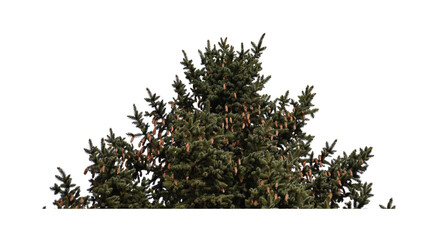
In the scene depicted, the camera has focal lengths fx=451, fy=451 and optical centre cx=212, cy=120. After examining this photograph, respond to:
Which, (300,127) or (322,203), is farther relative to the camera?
(300,127)

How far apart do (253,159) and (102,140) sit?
8.05ft

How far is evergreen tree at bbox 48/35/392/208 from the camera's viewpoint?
274 inches

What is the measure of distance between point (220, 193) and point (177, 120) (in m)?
1.39

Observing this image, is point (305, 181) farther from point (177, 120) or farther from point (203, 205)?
point (177, 120)

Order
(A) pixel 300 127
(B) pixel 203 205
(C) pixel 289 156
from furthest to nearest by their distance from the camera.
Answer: (A) pixel 300 127 → (C) pixel 289 156 → (B) pixel 203 205

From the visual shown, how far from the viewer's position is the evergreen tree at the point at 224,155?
6965mm

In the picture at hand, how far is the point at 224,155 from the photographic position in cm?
729

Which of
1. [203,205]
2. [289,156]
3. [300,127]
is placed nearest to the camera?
[203,205]

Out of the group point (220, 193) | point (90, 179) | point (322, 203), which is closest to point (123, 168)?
point (90, 179)

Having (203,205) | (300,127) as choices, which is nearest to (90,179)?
(203,205)

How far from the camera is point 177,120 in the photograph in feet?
24.6

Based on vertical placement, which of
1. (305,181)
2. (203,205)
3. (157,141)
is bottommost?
(203,205)

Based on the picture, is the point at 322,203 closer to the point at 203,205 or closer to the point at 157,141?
the point at 203,205

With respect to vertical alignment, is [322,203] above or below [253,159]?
below
